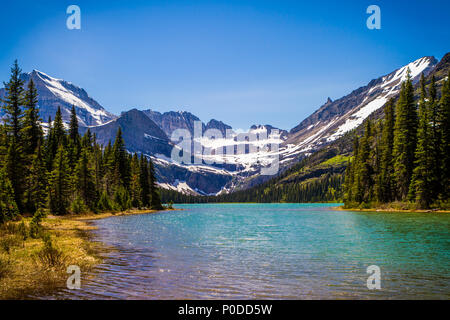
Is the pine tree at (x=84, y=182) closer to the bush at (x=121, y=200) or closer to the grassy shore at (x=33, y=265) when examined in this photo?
the bush at (x=121, y=200)

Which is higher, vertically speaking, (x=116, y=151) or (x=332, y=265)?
(x=116, y=151)

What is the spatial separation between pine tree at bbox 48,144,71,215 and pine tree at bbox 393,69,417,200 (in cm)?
7470

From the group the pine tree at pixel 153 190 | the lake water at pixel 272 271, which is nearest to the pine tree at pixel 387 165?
the lake water at pixel 272 271

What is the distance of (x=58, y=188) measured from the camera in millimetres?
66812

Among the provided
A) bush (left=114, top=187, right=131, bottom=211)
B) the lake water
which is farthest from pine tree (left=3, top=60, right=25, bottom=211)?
bush (left=114, top=187, right=131, bottom=211)

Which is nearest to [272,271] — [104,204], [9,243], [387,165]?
[9,243]

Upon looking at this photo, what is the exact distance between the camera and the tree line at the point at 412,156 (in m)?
67.9

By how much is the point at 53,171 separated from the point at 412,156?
78063 mm

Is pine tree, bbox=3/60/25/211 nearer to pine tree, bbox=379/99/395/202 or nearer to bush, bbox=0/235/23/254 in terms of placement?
bush, bbox=0/235/23/254

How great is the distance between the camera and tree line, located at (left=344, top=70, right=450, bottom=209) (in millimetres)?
67938
